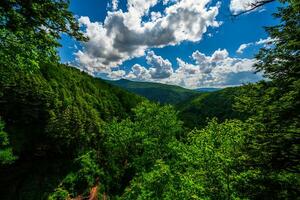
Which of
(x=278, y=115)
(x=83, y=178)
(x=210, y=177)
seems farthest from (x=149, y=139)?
(x=83, y=178)

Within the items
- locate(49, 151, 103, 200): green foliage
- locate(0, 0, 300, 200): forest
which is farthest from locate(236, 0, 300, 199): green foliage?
locate(49, 151, 103, 200): green foliage

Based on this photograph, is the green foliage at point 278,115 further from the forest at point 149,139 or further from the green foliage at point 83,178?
the green foliage at point 83,178

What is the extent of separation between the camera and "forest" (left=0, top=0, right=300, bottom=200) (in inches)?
406

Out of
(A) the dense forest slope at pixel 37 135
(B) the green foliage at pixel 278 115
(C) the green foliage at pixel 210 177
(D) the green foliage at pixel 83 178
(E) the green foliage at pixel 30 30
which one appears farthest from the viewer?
(A) the dense forest slope at pixel 37 135

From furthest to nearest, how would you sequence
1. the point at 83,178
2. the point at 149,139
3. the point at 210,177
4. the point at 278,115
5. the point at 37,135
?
1. the point at 37,135
2. the point at 83,178
3. the point at 149,139
4. the point at 210,177
5. the point at 278,115

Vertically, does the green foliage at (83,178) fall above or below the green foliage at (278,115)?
below

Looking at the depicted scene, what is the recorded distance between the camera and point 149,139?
32.5 m

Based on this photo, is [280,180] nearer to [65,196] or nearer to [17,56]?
[17,56]

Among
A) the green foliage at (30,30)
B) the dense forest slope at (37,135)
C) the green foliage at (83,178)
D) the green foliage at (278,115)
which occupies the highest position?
the green foliage at (30,30)

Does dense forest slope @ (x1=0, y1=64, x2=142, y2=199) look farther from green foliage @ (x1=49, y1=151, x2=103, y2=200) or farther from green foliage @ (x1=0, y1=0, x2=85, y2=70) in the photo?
green foliage @ (x1=0, y1=0, x2=85, y2=70)

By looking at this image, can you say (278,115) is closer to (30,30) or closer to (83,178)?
(30,30)

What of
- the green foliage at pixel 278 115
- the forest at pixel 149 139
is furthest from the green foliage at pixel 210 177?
the green foliage at pixel 278 115

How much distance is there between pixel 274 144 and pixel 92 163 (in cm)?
4556

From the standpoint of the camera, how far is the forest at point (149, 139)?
1030cm
